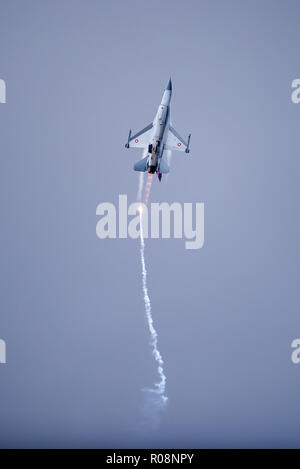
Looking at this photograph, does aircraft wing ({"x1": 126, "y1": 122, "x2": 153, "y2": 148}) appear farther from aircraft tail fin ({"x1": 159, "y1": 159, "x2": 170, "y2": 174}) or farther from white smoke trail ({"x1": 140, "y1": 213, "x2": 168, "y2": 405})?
white smoke trail ({"x1": 140, "y1": 213, "x2": 168, "y2": 405})

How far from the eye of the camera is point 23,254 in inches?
4409

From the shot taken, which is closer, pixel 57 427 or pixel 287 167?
pixel 57 427

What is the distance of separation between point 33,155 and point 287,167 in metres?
96.8

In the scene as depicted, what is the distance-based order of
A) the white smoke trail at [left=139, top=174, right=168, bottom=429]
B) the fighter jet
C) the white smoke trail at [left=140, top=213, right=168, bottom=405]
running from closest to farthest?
the fighter jet < the white smoke trail at [left=139, top=174, right=168, bottom=429] < the white smoke trail at [left=140, top=213, right=168, bottom=405]

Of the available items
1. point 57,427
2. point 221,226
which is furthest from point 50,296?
point 221,226
